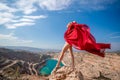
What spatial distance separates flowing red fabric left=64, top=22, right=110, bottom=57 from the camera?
287 inches

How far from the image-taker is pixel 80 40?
24.5ft

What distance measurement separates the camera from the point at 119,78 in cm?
1209

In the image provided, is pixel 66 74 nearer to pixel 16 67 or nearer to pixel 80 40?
pixel 80 40

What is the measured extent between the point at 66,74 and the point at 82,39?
58.2 inches

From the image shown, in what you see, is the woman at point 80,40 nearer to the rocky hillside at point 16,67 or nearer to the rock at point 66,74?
the rock at point 66,74

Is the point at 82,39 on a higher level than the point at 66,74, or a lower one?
higher

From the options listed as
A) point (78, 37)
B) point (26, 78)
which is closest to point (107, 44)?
point (78, 37)

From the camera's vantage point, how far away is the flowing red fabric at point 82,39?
7285 millimetres

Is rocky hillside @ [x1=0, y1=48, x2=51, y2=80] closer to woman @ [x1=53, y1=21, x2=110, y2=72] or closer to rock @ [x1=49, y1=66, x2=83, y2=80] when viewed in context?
rock @ [x1=49, y1=66, x2=83, y2=80]

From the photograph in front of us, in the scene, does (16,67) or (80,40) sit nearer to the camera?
(80,40)

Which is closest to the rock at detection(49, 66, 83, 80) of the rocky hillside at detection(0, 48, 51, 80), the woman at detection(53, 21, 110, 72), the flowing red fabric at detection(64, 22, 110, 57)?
the woman at detection(53, 21, 110, 72)

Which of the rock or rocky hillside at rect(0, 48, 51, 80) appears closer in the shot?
the rock

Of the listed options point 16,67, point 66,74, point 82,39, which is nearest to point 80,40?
point 82,39

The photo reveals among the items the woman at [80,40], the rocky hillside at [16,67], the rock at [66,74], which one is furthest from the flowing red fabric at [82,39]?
the rocky hillside at [16,67]
